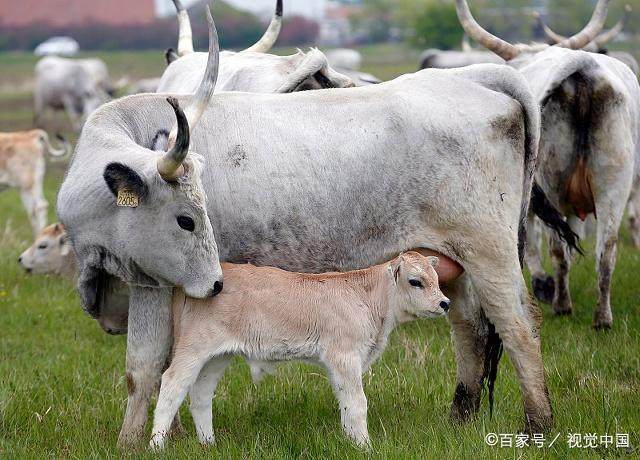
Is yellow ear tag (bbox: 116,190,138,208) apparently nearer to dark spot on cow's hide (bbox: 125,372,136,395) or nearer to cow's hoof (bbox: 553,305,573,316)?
dark spot on cow's hide (bbox: 125,372,136,395)

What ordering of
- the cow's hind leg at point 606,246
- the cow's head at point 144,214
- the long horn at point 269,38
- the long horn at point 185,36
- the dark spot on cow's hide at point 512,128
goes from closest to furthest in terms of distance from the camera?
the cow's head at point 144,214 → the dark spot on cow's hide at point 512,128 → the cow's hind leg at point 606,246 → the long horn at point 185,36 → the long horn at point 269,38

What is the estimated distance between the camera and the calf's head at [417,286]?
18.3ft

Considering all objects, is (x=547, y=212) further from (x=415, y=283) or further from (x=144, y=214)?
(x=144, y=214)

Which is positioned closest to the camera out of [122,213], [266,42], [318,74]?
[122,213]

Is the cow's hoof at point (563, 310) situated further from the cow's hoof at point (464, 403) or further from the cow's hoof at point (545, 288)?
the cow's hoof at point (464, 403)

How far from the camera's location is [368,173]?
19.2 feet

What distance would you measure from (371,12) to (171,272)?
91.2 m

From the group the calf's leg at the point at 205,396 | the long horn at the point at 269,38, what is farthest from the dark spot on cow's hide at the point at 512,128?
the long horn at the point at 269,38

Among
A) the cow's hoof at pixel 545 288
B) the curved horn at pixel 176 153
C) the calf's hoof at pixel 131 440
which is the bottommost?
the cow's hoof at pixel 545 288

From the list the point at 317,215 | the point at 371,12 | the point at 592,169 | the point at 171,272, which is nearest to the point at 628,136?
the point at 592,169

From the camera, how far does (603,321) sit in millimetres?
8539

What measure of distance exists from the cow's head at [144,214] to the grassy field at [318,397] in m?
0.93

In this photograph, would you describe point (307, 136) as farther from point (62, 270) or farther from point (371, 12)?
point (371, 12)

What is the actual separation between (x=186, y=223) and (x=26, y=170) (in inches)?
383
